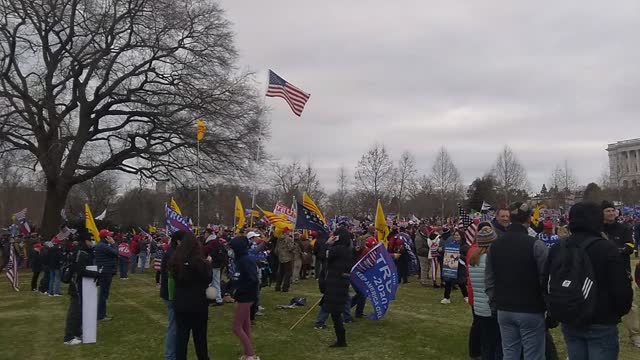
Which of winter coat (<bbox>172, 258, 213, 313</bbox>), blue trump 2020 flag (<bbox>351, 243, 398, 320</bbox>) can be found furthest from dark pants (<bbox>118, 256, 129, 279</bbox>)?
winter coat (<bbox>172, 258, 213, 313</bbox>)

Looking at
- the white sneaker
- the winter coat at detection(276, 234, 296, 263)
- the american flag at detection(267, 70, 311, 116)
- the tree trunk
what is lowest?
the white sneaker

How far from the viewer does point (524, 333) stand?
16.9ft

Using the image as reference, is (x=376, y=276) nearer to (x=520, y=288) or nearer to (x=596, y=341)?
(x=520, y=288)

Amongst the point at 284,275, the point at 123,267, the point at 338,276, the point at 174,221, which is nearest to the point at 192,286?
the point at 338,276

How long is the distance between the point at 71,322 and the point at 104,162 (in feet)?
73.9

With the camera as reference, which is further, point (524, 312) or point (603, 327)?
point (524, 312)

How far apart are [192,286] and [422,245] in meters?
11.2

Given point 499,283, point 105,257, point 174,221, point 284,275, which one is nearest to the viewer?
point 499,283

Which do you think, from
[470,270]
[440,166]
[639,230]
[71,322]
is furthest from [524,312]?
[440,166]

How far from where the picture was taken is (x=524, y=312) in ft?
16.7

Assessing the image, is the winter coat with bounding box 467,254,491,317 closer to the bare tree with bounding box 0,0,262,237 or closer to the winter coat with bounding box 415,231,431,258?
the winter coat with bounding box 415,231,431,258

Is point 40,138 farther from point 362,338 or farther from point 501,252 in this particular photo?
point 501,252

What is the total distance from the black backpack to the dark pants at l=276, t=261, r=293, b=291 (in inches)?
464

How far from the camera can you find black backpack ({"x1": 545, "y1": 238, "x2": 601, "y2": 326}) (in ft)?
13.8
